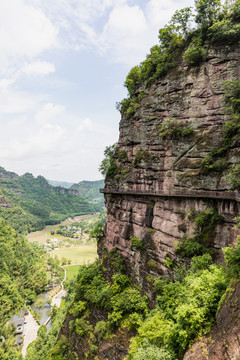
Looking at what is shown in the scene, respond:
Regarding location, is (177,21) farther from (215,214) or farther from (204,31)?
(215,214)

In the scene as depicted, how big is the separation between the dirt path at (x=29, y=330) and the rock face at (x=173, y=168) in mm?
34263

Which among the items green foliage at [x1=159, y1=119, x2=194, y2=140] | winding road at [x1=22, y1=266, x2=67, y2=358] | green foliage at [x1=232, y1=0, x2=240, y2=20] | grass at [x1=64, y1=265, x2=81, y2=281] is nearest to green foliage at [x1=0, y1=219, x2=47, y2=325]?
winding road at [x1=22, y1=266, x2=67, y2=358]

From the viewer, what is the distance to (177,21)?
21.9 meters

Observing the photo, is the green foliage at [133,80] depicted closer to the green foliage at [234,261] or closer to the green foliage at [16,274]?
the green foliage at [234,261]

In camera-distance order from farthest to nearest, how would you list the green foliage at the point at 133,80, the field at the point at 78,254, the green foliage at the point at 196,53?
the field at the point at 78,254 < the green foliage at the point at 133,80 < the green foliage at the point at 196,53

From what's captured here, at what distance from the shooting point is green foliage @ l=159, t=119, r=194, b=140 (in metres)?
18.4

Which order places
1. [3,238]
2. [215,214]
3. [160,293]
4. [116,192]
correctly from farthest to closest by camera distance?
[3,238] → [116,192] → [160,293] → [215,214]

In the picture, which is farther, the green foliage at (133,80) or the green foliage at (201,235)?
the green foliage at (133,80)

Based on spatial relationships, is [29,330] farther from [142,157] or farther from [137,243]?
[142,157]

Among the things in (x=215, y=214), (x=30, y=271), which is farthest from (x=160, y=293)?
(x=30, y=271)

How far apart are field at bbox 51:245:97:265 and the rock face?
2567 inches

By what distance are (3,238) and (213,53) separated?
3066 inches

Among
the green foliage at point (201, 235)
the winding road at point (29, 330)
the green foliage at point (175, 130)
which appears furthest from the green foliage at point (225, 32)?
the winding road at point (29, 330)

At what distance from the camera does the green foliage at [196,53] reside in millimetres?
18812
